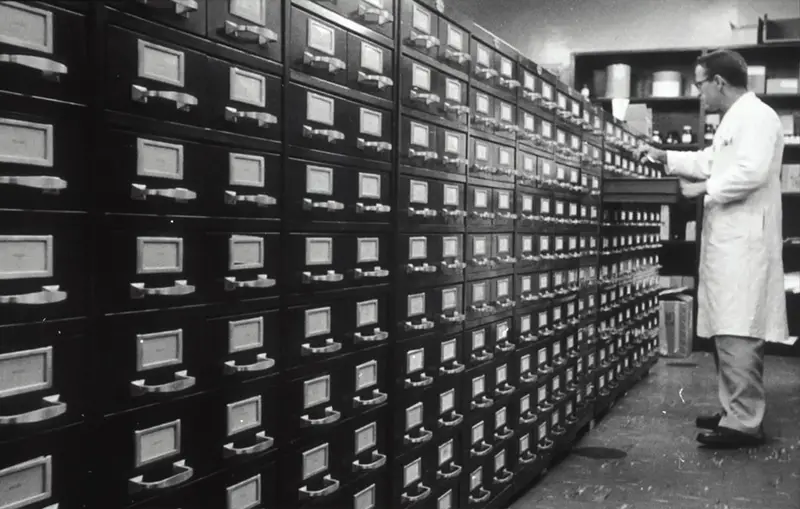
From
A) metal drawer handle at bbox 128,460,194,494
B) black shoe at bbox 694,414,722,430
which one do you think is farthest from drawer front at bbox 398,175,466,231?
black shoe at bbox 694,414,722,430

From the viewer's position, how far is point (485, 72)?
2771 millimetres

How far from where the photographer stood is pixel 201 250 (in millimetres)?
1487

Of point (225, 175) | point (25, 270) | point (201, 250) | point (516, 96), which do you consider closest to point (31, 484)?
point (25, 270)

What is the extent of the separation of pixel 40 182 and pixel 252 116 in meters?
0.53

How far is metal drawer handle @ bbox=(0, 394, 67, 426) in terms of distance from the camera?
111cm

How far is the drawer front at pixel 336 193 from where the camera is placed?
177 cm

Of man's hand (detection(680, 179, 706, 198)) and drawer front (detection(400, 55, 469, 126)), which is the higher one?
drawer front (detection(400, 55, 469, 126))

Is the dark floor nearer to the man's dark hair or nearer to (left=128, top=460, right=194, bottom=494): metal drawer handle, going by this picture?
the man's dark hair

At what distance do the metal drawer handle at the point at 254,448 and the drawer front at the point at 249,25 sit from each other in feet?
2.51

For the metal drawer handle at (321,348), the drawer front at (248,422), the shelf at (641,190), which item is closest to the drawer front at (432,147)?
the metal drawer handle at (321,348)

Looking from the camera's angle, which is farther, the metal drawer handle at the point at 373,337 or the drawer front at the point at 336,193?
the metal drawer handle at the point at 373,337

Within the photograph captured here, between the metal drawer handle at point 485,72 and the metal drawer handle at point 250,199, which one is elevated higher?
the metal drawer handle at point 485,72

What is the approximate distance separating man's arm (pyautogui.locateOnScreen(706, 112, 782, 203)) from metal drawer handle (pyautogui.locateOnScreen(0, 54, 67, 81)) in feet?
10.9

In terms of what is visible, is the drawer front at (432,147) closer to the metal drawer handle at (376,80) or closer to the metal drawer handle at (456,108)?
the metal drawer handle at (456,108)
